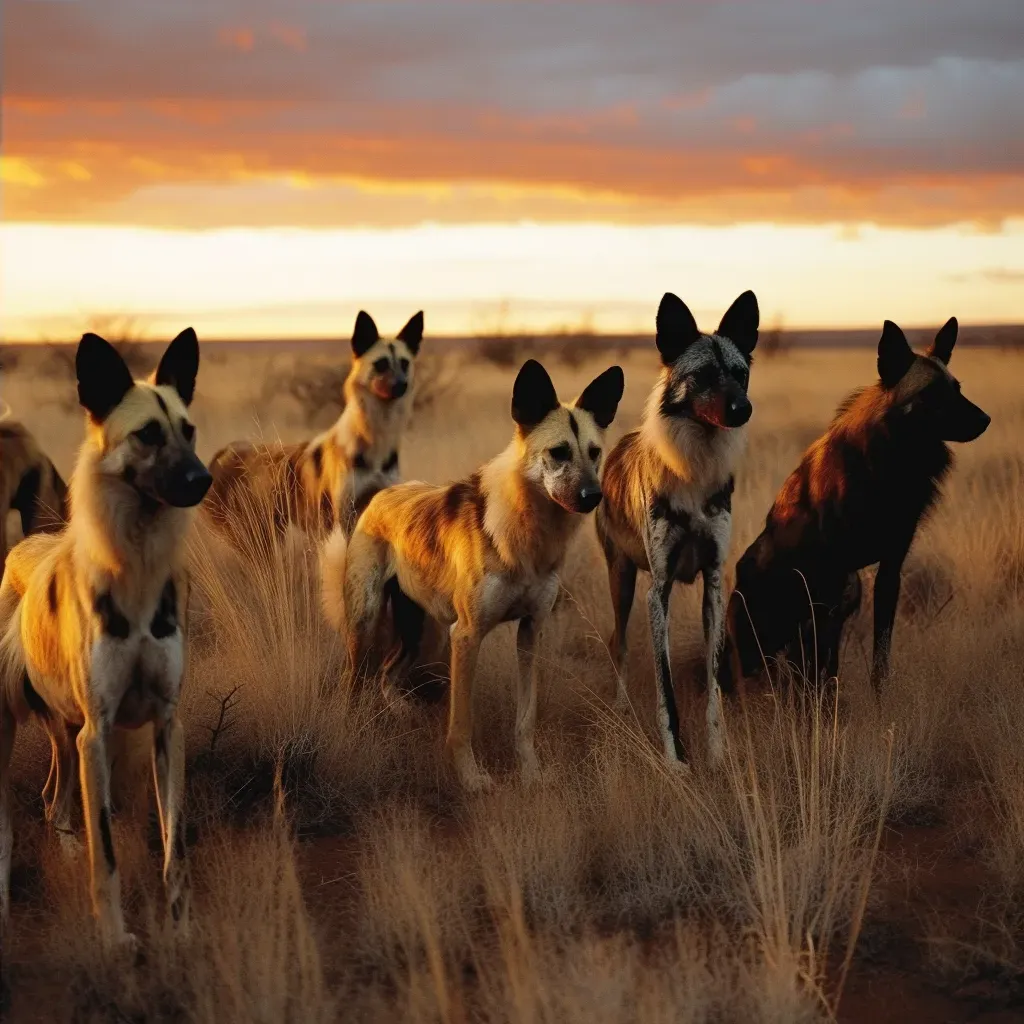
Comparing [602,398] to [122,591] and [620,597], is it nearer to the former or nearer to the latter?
[620,597]

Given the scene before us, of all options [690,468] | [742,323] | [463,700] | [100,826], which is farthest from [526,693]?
[100,826]

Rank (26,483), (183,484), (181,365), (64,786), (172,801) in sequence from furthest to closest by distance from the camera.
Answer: (26,483), (64,786), (181,365), (172,801), (183,484)

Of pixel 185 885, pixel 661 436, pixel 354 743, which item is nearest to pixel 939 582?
pixel 661 436

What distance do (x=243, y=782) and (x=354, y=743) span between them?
0.51 metres

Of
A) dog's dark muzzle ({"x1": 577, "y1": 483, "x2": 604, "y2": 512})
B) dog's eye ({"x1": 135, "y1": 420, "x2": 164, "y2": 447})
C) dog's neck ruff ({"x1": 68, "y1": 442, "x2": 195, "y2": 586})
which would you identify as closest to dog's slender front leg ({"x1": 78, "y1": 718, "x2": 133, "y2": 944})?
dog's neck ruff ({"x1": 68, "y1": 442, "x2": 195, "y2": 586})

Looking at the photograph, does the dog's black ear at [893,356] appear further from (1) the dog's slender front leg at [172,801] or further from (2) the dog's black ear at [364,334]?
(2) the dog's black ear at [364,334]

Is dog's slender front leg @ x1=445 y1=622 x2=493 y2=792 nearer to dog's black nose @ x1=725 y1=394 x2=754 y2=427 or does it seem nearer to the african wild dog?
dog's black nose @ x1=725 y1=394 x2=754 y2=427

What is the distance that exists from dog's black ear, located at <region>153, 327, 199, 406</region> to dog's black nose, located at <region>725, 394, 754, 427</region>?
2329 mm

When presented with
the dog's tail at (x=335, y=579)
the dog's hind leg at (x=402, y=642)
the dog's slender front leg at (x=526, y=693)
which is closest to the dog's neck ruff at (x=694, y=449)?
the dog's slender front leg at (x=526, y=693)

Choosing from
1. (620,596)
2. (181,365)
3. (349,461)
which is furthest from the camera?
(349,461)

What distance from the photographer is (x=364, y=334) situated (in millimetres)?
9281

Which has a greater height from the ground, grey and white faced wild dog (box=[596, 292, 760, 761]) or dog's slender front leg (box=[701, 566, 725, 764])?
grey and white faced wild dog (box=[596, 292, 760, 761])

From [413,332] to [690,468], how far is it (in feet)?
13.4

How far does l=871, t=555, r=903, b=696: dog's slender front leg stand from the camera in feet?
21.0
